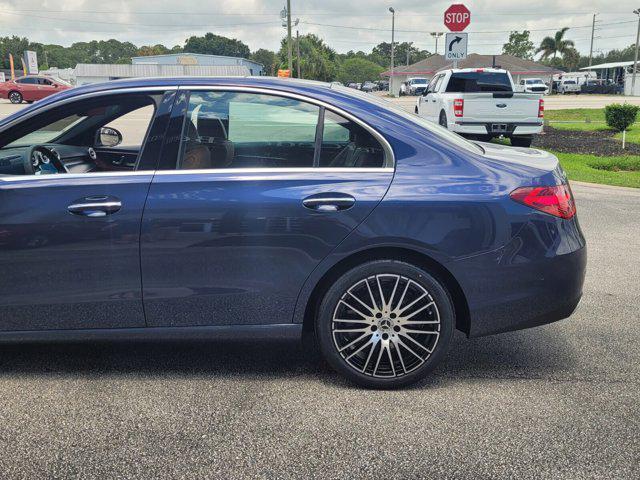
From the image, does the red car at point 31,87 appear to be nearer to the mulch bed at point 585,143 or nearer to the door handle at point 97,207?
the mulch bed at point 585,143

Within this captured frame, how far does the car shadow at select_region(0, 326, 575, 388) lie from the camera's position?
3938 mm

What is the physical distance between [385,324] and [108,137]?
109 inches

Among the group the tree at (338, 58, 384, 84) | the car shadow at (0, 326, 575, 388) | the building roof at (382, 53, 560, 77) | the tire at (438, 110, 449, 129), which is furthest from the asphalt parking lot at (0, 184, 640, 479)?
the tree at (338, 58, 384, 84)

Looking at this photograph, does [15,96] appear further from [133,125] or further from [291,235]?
[291,235]

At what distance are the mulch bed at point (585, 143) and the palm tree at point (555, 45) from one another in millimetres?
86994

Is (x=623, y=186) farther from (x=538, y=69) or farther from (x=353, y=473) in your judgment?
(x=538, y=69)

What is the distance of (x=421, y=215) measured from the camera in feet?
11.5

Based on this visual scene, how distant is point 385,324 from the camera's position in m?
3.63

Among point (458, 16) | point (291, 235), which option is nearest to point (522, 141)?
point (458, 16)

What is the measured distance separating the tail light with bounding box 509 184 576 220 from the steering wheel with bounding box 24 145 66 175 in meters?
2.79

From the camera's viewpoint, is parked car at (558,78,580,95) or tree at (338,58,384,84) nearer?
parked car at (558,78,580,95)

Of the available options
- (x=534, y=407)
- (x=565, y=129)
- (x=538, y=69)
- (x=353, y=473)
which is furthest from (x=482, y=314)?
(x=538, y=69)

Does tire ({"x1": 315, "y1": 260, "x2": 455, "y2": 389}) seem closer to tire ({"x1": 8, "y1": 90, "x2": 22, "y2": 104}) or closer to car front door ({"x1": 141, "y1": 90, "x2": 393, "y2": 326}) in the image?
car front door ({"x1": 141, "y1": 90, "x2": 393, "y2": 326})

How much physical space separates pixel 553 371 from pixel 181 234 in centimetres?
238
